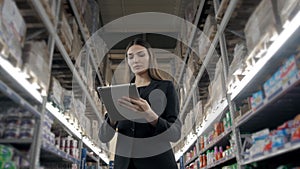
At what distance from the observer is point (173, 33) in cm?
627

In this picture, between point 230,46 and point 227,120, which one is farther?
point 230,46

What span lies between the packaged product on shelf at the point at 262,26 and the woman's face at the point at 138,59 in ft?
2.53

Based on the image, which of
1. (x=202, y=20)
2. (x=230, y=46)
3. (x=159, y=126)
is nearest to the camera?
(x=159, y=126)

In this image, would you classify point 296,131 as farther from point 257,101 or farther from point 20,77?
point 20,77

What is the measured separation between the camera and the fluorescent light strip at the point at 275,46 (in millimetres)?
1502

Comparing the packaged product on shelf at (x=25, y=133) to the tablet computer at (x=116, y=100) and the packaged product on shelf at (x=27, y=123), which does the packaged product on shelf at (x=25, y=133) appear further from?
the tablet computer at (x=116, y=100)

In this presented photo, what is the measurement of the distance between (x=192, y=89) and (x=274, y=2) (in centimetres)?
270

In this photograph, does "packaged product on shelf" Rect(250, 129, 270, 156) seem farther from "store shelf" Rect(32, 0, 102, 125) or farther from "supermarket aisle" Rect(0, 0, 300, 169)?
"store shelf" Rect(32, 0, 102, 125)

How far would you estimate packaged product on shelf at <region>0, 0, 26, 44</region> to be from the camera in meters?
1.74

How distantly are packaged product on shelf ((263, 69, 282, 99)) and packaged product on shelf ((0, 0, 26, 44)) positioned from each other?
173 centimetres

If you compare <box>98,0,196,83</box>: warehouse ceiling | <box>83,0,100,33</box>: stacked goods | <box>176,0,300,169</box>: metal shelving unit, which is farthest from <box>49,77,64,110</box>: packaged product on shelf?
<box>98,0,196,83</box>: warehouse ceiling

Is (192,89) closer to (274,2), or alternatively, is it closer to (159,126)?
(274,2)

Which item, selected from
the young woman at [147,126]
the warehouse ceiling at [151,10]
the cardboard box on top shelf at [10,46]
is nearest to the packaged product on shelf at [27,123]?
the cardboard box on top shelf at [10,46]

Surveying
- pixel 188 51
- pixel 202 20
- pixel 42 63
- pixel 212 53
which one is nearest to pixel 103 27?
pixel 188 51
